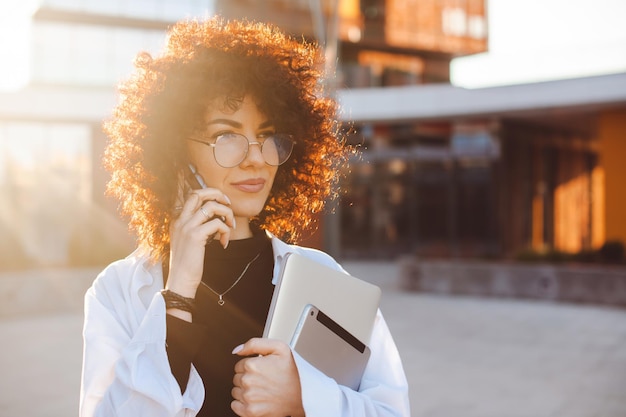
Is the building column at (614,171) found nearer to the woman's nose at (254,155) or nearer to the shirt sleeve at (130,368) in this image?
the woman's nose at (254,155)

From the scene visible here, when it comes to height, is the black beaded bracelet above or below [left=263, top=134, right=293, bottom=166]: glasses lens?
below

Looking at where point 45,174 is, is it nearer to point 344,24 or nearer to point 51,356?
point 344,24

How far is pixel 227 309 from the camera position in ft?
6.73

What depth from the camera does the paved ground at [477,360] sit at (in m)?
6.39

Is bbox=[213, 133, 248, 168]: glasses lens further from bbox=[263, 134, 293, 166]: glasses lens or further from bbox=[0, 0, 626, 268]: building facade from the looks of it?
bbox=[0, 0, 626, 268]: building facade

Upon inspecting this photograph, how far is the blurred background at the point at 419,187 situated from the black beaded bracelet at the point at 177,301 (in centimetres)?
541

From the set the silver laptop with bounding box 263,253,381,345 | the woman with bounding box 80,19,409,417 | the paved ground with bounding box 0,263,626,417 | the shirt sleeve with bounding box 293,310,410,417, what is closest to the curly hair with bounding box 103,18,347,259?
the woman with bounding box 80,19,409,417

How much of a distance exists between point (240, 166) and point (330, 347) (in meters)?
0.57

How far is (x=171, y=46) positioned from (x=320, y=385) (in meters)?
1.16

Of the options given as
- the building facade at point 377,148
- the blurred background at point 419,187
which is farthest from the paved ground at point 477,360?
the building facade at point 377,148

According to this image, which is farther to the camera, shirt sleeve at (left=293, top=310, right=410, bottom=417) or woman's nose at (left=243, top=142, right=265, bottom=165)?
woman's nose at (left=243, top=142, right=265, bottom=165)

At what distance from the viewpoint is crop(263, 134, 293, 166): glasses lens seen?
203cm

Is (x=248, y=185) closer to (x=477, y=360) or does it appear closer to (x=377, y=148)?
(x=477, y=360)

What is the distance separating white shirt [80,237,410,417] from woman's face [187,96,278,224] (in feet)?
0.99
